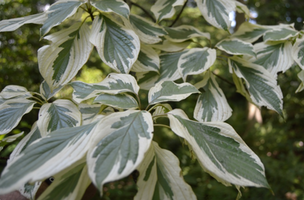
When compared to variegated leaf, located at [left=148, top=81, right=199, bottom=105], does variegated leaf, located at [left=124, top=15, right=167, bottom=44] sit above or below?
above

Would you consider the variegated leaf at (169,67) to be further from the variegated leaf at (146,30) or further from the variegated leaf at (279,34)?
the variegated leaf at (279,34)

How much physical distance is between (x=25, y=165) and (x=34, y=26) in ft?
4.86

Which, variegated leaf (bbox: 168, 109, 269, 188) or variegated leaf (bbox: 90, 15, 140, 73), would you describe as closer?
variegated leaf (bbox: 168, 109, 269, 188)

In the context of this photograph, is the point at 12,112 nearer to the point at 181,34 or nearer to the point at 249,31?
the point at 181,34

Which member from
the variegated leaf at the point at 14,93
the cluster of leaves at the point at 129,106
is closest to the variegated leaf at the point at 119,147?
the cluster of leaves at the point at 129,106

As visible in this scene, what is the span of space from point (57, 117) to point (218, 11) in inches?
22.6

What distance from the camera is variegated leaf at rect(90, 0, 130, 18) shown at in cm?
59

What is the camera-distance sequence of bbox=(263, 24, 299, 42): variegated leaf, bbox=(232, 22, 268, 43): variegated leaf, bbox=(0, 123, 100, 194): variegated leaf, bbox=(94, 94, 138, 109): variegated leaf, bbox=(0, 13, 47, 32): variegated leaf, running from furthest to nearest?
bbox=(232, 22, 268, 43): variegated leaf
bbox=(263, 24, 299, 42): variegated leaf
bbox=(0, 13, 47, 32): variegated leaf
bbox=(94, 94, 138, 109): variegated leaf
bbox=(0, 123, 100, 194): variegated leaf

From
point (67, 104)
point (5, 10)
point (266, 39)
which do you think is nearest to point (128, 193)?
point (67, 104)

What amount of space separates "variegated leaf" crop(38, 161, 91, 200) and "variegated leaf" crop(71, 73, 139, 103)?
163 millimetres

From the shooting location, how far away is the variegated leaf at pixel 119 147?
35 centimetres

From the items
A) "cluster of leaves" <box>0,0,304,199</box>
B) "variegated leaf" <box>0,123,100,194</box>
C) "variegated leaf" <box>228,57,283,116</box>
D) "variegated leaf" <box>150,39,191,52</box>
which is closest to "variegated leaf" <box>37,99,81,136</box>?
"cluster of leaves" <box>0,0,304,199</box>

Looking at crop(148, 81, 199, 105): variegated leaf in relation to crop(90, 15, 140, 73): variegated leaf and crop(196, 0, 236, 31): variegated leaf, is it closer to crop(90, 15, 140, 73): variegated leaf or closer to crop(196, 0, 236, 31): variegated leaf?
crop(90, 15, 140, 73): variegated leaf

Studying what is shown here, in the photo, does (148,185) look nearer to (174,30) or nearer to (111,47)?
(111,47)
